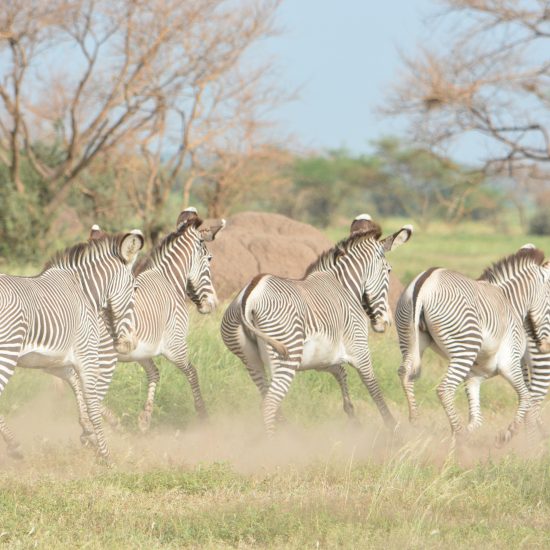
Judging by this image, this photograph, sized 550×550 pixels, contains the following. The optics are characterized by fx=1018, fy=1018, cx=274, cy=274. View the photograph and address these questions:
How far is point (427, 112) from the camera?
1986 cm

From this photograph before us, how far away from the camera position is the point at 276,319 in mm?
7285

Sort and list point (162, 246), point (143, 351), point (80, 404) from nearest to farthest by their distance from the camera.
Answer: point (80, 404)
point (143, 351)
point (162, 246)

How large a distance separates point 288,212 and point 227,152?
23.4 metres

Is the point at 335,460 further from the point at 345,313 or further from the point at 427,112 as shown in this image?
the point at 427,112

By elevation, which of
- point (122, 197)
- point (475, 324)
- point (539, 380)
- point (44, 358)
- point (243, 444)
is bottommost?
point (243, 444)

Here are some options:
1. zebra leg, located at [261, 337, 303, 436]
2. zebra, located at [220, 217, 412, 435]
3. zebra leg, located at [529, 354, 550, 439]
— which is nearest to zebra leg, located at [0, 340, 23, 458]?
zebra, located at [220, 217, 412, 435]

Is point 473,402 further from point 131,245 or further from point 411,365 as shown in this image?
point 131,245

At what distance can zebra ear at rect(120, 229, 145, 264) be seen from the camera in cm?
696

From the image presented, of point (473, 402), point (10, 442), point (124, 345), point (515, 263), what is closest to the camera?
point (10, 442)

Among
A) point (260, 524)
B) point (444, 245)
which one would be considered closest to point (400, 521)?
point (260, 524)

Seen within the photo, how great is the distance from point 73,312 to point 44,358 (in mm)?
379

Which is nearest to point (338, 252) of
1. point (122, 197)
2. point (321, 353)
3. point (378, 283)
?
point (378, 283)

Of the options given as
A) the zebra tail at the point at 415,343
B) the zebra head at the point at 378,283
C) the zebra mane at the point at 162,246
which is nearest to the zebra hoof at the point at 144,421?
the zebra mane at the point at 162,246

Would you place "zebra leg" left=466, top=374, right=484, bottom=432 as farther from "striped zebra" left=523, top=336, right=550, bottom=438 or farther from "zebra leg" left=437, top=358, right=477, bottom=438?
"striped zebra" left=523, top=336, right=550, bottom=438
